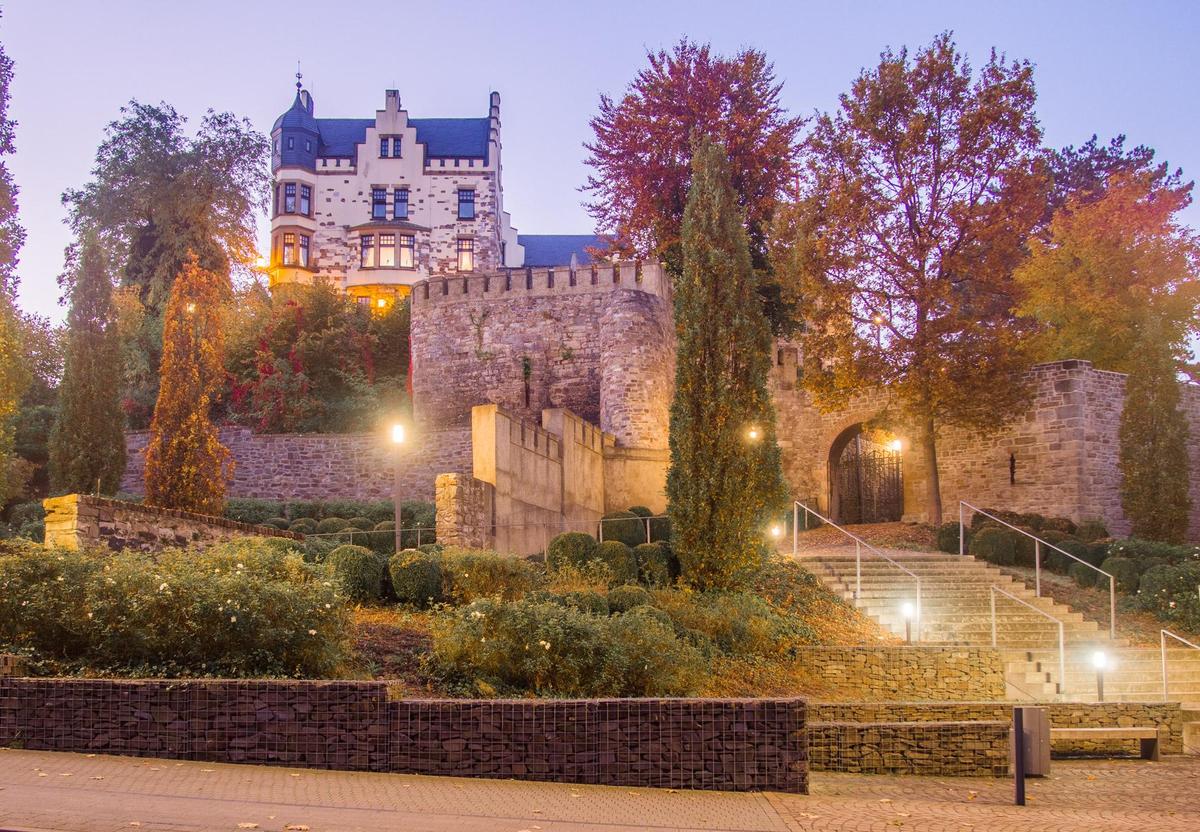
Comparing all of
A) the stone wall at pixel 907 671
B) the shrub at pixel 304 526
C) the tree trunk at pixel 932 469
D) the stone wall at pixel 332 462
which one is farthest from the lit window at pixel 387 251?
the stone wall at pixel 907 671

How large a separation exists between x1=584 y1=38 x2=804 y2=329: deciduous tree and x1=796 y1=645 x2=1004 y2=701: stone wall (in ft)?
52.7

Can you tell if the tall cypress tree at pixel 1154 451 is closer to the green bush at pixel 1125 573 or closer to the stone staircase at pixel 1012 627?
the green bush at pixel 1125 573

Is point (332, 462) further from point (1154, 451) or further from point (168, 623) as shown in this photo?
point (168, 623)

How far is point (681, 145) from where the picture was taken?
29719 mm

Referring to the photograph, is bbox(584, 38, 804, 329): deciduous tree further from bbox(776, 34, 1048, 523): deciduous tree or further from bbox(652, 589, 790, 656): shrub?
bbox(652, 589, 790, 656): shrub

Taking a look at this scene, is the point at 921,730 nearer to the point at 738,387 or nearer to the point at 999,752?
the point at 999,752

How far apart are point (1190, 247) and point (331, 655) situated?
72.6 ft

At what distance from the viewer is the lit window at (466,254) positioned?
162 ft

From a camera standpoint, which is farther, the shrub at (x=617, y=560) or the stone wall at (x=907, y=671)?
the shrub at (x=617, y=560)

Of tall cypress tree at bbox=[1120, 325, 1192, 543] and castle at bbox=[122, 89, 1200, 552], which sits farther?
tall cypress tree at bbox=[1120, 325, 1192, 543]

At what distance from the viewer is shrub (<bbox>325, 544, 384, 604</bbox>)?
13305 mm

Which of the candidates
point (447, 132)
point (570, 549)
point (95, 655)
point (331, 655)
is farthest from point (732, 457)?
point (447, 132)

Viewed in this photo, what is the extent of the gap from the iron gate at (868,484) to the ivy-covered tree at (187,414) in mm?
14327

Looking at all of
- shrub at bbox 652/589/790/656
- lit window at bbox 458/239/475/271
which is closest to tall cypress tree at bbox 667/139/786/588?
shrub at bbox 652/589/790/656
